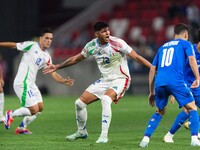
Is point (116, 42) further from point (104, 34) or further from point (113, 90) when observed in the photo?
point (113, 90)

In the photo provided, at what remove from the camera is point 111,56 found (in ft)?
41.6

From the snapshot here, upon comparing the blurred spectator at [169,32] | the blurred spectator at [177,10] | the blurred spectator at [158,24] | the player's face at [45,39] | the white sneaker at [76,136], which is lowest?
the white sneaker at [76,136]

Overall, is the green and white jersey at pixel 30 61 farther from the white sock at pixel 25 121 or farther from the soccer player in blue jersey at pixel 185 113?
the soccer player in blue jersey at pixel 185 113

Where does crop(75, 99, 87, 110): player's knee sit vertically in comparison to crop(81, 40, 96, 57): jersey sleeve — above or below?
below

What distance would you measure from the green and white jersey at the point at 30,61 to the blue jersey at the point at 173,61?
3758 millimetres

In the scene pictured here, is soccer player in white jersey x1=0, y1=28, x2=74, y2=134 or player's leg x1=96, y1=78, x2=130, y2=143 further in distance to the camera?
soccer player in white jersey x1=0, y1=28, x2=74, y2=134

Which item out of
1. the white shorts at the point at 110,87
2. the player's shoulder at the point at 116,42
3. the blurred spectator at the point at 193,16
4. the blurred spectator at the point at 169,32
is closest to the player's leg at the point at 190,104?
the white shorts at the point at 110,87

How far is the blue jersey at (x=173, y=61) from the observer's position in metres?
11.4

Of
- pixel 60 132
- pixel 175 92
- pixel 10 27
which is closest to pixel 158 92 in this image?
pixel 175 92

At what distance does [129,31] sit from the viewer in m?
33.2

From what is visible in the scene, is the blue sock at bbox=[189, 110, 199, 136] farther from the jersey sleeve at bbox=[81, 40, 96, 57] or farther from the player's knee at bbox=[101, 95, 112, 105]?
the jersey sleeve at bbox=[81, 40, 96, 57]

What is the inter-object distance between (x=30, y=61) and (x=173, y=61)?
13.7 ft

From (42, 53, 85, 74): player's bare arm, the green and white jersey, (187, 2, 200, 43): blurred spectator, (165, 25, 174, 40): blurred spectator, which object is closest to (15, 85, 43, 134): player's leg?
the green and white jersey

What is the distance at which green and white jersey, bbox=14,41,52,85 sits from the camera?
48.0 feet
